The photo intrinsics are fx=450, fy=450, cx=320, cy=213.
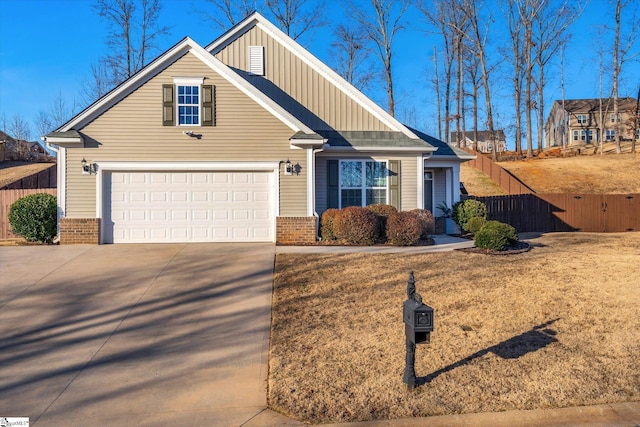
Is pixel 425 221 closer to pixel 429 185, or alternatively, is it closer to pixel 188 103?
pixel 429 185

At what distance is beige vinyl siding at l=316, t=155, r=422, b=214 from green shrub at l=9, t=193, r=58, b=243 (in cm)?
801

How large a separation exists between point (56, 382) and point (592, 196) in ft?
68.3

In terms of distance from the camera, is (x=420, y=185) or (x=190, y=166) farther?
(x=420, y=185)

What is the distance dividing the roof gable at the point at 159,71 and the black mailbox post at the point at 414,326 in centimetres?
933

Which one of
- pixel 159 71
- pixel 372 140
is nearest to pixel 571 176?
pixel 372 140

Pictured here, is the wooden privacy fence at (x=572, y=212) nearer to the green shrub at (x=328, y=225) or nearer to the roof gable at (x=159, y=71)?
the green shrub at (x=328, y=225)

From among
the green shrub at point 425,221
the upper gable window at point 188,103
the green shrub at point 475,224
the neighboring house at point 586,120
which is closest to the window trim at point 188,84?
the upper gable window at point 188,103

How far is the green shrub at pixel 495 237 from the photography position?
36.9 feet

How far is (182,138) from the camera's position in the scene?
516 inches

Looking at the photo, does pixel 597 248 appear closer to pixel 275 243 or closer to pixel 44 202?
pixel 275 243

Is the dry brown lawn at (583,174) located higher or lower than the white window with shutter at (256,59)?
lower

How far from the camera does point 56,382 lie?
498 centimetres

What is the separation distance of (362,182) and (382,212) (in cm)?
189

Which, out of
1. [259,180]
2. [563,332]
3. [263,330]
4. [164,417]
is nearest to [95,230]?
[259,180]
